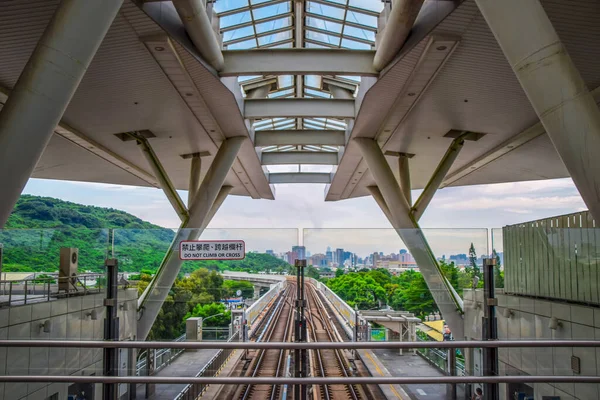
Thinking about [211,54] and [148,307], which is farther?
[211,54]

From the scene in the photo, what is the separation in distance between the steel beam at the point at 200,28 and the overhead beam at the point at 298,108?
4580mm

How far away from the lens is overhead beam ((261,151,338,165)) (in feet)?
87.0

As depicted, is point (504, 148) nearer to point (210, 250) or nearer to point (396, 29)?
point (396, 29)

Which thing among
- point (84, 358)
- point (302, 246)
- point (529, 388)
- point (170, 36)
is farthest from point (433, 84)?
point (84, 358)

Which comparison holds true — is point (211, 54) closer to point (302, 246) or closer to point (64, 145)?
point (302, 246)

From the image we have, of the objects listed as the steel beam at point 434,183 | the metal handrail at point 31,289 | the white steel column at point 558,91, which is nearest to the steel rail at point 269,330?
the metal handrail at point 31,289

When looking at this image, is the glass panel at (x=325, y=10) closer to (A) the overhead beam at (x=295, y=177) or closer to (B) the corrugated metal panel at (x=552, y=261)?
(B) the corrugated metal panel at (x=552, y=261)

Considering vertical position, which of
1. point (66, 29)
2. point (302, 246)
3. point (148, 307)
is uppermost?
point (66, 29)

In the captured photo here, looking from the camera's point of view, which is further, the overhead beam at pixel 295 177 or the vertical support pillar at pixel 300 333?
the overhead beam at pixel 295 177

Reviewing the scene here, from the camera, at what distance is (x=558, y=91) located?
5430 mm

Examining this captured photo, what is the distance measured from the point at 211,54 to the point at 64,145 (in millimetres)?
9407

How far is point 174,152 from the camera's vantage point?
816 inches

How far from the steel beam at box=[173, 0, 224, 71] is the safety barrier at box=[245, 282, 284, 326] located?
5.96 meters

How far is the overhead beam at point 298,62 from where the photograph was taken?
12.6 metres
